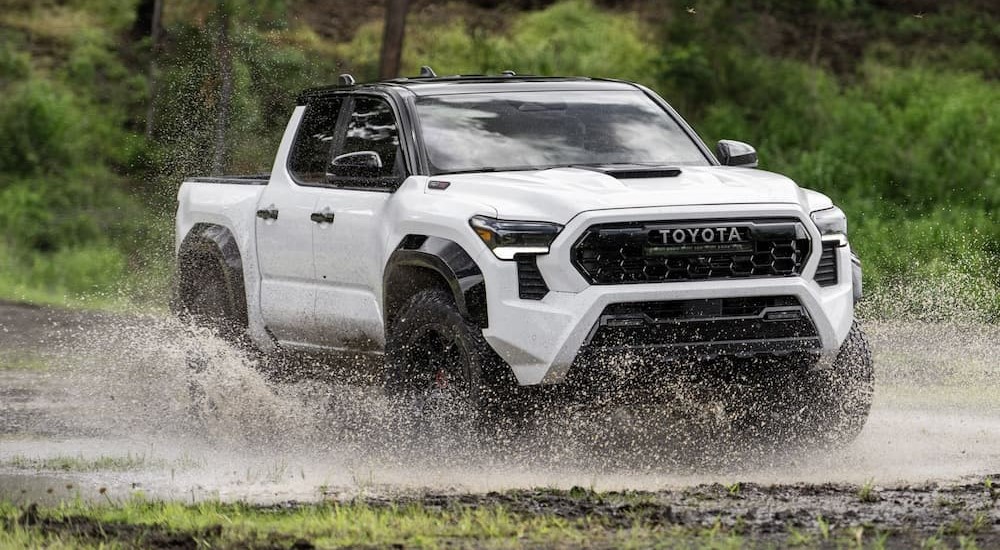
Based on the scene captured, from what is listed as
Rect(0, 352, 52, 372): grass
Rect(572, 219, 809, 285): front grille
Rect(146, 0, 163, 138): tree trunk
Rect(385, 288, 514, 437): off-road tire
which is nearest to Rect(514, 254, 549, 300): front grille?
Rect(572, 219, 809, 285): front grille

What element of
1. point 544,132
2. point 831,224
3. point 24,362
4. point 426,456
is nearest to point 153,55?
point 24,362

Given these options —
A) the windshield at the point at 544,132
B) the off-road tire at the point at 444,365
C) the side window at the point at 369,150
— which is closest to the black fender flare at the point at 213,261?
the side window at the point at 369,150

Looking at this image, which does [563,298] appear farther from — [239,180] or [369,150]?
[239,180]

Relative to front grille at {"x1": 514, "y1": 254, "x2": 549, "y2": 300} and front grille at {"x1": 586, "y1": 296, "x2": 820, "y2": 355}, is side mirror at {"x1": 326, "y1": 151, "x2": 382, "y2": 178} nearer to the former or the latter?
front grille at {"x1": 514, "y1": 254, "x2": 549, "y2": 300}

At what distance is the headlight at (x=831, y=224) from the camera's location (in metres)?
8.09

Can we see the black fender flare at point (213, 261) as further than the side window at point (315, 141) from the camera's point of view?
Yes

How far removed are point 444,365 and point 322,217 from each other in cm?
142

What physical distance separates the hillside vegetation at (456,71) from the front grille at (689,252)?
36.1ft

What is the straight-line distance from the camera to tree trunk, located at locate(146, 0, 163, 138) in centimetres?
2969

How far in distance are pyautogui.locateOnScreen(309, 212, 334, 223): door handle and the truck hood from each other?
820mm

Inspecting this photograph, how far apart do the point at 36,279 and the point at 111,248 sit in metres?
2.28

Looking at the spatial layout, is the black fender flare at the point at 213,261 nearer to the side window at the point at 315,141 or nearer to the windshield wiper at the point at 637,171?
the side window at the point at 315,141

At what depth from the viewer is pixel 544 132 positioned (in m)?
8.96

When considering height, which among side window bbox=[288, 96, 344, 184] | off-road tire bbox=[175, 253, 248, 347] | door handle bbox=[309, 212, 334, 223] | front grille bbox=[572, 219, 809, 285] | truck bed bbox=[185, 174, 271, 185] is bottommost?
off-road tire bbox=[175, 253, 248, 347]
